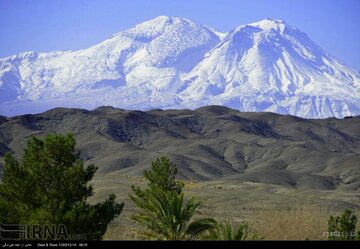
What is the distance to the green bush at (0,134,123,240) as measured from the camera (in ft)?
36.2

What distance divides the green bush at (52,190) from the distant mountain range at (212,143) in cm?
6383

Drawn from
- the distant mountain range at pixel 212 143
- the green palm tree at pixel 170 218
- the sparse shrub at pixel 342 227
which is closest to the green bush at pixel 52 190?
the green palm tree at pixel 170 218

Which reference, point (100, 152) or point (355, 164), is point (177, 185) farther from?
point (100, 152)

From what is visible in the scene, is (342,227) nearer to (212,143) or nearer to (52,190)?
(52,190)

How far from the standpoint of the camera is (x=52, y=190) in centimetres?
1148

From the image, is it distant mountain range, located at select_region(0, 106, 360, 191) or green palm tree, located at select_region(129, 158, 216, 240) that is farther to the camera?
distant mountain range, located at select_region(0, 106, 360, 191)

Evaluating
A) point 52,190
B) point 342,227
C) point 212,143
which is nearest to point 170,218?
point 52,190

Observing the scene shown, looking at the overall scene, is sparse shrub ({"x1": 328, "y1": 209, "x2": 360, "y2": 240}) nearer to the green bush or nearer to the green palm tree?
the green palm tree

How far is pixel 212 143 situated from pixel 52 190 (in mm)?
107747

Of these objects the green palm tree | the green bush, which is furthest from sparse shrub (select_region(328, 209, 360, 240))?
the green bush

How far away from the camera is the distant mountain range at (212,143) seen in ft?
290

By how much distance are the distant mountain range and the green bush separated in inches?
2513

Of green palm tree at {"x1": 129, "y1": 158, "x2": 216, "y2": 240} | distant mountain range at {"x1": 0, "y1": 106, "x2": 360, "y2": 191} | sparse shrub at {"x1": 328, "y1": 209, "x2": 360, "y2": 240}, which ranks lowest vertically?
sparse shrub at {"x1": 328, "y1": 209, "x2": 360, "y2": 240}

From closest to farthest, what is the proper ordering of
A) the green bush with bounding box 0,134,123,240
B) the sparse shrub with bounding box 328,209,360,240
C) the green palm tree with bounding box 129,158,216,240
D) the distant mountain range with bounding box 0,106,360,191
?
the green bush with bounding box 0,134,123,240 → the green palm tree with bounding box 129,158,216,240 → the sparse shrub with bounding box 328,209,360,240 → the distant mountain range with bounding box 0,106,360,191
